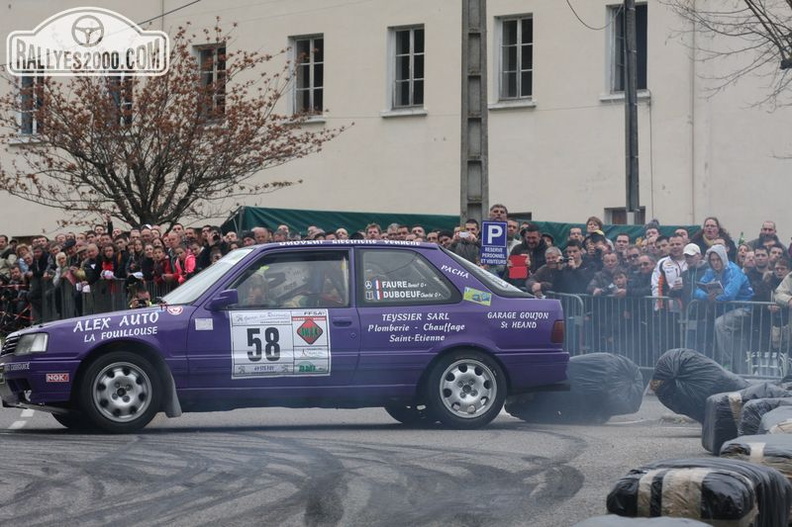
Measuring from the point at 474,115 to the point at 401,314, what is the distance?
7480 millimetres

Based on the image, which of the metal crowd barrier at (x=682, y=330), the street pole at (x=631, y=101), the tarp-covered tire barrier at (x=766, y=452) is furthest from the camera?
the street pole at (x=631, y=101)

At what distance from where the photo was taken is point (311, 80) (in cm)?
3497

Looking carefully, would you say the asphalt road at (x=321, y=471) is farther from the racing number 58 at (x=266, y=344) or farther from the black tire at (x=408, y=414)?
the racing number 58 at (x=266, y=344)

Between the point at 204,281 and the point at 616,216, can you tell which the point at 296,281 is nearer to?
the point at 204,281

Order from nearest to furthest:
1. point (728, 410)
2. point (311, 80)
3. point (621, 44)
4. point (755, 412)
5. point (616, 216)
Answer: point (755, 412), point (728, 410), point (616, 216), point (621, 44), point (311, 80)

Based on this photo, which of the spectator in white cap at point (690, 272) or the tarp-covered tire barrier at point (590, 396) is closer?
the tarp-covered tire barrier at point (590, 396)

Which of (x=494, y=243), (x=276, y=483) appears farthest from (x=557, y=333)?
(x=494, y=243)

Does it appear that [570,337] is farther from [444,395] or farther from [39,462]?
[39,462]

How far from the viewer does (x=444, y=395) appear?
1326 cm

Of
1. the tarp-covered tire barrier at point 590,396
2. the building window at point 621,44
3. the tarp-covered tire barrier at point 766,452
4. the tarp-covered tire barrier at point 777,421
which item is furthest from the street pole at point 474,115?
the tarp-covered tire barrier at point 766,452

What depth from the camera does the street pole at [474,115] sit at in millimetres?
20203

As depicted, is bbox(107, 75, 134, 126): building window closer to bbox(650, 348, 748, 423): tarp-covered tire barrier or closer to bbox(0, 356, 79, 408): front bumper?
bbox(0, 356, 79, 408): front bumper

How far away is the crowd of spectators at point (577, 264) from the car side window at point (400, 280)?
14.2 feet

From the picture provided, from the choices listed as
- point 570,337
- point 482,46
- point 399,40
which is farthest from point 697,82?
point 570,337
